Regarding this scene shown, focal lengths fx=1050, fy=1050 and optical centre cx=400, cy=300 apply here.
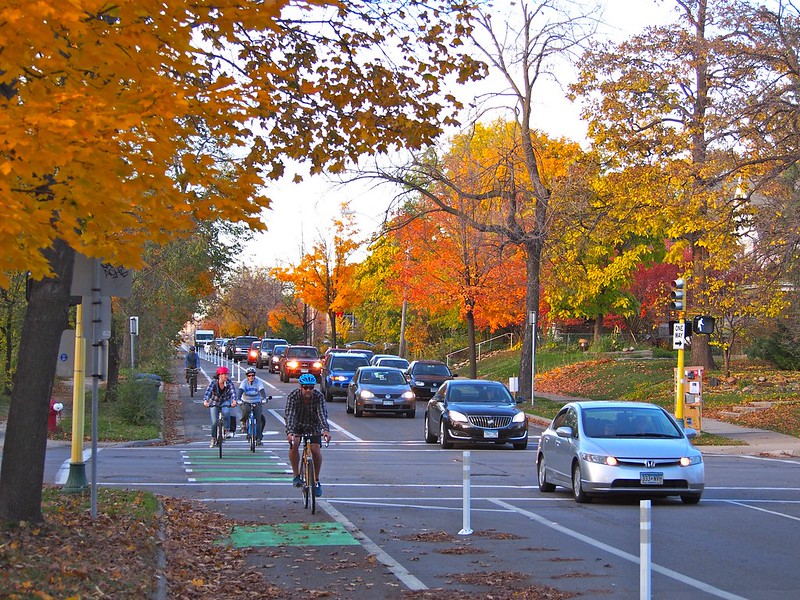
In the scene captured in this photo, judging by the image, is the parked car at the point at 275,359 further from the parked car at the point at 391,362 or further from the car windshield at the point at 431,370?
the car windshield at the point at 431,370

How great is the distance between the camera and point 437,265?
160 feet

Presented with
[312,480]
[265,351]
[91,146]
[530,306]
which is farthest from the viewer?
[265,351]

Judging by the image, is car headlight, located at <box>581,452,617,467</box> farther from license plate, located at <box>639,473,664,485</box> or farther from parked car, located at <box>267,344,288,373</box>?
parked car, located at <box>267,344,288,373</box>

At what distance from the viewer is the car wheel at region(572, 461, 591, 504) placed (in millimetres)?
15052

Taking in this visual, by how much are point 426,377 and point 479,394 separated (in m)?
17.4

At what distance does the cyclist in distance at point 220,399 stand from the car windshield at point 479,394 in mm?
5231

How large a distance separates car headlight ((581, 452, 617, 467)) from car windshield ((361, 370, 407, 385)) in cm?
2026

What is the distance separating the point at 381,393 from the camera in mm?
34406

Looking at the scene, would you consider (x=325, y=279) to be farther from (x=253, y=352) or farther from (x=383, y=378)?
(x=383, y=378)

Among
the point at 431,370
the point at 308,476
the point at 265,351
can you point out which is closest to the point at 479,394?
the point at 308,476

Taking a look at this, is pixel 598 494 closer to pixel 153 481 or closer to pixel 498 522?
pixel 498 522

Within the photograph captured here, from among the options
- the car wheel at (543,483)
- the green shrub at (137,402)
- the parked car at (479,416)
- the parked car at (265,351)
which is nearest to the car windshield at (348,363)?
the green shrub at (137,402)

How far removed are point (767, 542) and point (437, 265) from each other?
37430 millimetres

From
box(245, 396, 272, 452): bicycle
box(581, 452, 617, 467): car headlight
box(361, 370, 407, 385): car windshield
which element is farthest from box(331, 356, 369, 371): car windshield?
box(581, 452, 617, 467): car headlight
